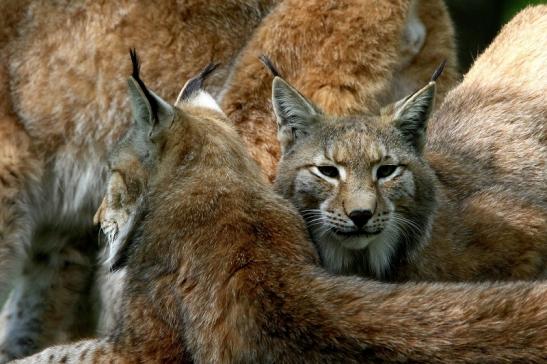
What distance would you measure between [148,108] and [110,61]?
1.87 metres

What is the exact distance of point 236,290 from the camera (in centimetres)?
484

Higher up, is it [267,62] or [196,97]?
[267,62]

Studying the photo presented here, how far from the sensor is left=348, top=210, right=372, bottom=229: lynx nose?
5.16 meters

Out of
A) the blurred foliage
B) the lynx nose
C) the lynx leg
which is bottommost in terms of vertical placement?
the lynx leg

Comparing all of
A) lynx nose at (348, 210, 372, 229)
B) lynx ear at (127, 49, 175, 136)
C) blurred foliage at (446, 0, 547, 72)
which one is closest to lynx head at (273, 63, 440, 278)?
lynx nose at (348, 210, 372, 229)

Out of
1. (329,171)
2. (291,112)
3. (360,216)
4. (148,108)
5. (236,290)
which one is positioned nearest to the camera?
(236,290)

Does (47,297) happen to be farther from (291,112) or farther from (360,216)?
(360,216)

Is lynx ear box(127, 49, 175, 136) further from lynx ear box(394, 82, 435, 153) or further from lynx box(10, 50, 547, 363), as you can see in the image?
lynx ear box(394, 82, 435, 153)

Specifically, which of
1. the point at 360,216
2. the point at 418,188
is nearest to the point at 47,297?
the point at 418,188

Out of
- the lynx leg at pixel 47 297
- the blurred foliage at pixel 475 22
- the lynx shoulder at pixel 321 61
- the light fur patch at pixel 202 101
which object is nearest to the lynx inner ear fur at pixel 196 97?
the light fur patch at pixel 202 101

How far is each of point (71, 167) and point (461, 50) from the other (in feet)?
16.9

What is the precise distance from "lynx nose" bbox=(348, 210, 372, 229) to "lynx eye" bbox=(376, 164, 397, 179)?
1.05ft

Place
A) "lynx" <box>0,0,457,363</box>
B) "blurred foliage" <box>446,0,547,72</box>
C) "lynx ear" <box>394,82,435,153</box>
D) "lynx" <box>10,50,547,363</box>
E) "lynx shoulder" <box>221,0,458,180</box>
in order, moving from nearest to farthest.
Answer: "lynx" <box>10,50,547,363</box>, "lynx ear" <box>394,82,435,153</box>, "lynx shoulder" <box>221,0,458,180</box>, "lynx" <box>0,0,457,363</box>, "blurred foliage" <box>446,0,547,72</box>

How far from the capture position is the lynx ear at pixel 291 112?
5.81 m
